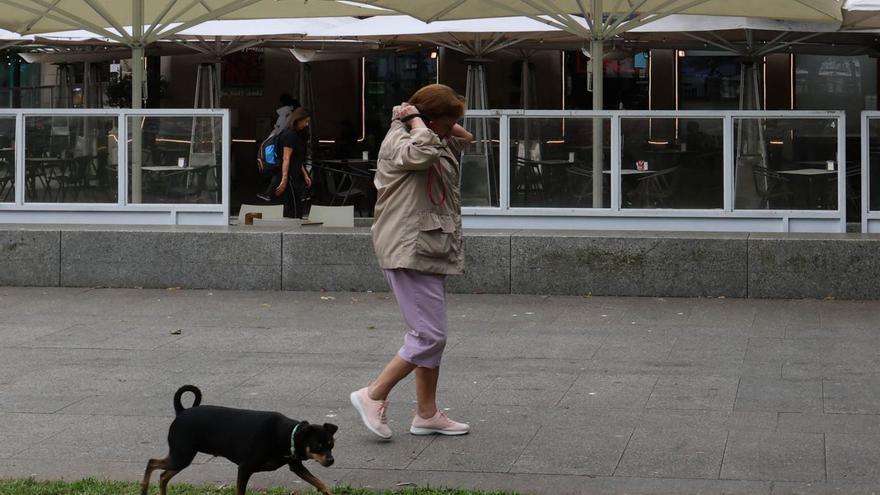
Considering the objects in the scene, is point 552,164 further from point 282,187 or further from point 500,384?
point 500,384

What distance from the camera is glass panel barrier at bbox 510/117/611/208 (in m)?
13.1

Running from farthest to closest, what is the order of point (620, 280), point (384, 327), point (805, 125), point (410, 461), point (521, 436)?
point (805, 125) < point (620, 280) < point (384, 327) < point (521, 436) < point (410, 461)

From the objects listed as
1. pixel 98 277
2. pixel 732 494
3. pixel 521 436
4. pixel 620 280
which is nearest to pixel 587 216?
pixel 620 280

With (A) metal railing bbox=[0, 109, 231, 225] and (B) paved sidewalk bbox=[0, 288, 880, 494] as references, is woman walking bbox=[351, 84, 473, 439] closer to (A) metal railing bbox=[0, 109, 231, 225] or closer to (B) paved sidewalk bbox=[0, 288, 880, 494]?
(B) paved sidewalk bbox=[0, 288, 880, 494]

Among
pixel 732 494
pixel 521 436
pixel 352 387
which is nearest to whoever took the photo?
pixel 732 494

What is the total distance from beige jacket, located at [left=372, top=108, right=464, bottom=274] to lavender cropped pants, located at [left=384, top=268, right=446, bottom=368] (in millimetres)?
76

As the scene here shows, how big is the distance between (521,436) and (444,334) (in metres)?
0.69

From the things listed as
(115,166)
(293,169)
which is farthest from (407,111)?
(293,169)

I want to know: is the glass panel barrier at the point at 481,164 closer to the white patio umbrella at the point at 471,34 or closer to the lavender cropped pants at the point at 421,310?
the white patio umbrella at the point at 471,34

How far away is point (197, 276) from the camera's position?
1227cm

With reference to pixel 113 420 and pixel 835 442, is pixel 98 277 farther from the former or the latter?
pixel 835 442

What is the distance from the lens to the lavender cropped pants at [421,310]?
21.4ft

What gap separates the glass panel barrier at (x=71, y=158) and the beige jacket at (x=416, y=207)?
767 cm

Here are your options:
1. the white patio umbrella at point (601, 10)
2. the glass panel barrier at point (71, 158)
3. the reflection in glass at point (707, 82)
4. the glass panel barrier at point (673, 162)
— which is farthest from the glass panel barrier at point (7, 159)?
the reflection in glass at point (707, 82)
